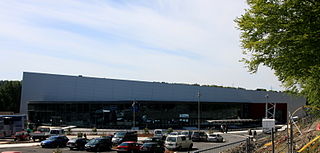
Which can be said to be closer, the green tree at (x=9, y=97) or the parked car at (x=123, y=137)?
the parked car at (x=123, y=137)

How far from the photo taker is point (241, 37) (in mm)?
18969

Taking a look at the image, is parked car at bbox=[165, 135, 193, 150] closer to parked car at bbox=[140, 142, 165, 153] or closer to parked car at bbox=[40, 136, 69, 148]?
parked car at bbox=[140, 142, 165, 153]

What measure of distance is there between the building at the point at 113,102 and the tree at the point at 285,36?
62.2 m

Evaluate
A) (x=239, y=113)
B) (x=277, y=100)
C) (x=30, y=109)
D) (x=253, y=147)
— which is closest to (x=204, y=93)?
(x=239, y=113)

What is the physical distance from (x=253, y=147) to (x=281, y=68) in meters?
8.84

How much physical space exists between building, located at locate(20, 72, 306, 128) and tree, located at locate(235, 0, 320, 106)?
204ft

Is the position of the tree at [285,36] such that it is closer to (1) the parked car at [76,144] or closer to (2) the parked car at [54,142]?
(1) the parked car at [76,144]

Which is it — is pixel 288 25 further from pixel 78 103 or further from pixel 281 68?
pixel 78 103

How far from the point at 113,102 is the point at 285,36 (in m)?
69.2

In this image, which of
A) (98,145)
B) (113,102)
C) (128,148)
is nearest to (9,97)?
(113,102)

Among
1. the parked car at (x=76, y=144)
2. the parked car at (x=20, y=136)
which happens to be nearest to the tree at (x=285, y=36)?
the parked car at (x=76, y=144)

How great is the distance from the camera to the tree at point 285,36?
1503cm

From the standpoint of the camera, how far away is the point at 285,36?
15984 millimetres

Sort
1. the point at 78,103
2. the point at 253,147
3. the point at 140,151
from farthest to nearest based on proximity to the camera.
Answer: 1. the point at 78,103
2. the point at 140,151
3. the point at 253,147
